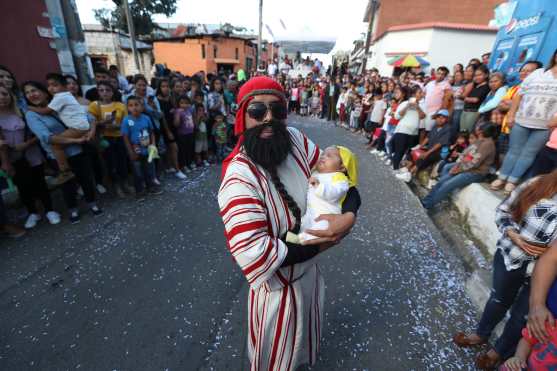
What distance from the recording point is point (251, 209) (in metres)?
1.08

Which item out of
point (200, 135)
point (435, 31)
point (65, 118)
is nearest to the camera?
point (65, 118)

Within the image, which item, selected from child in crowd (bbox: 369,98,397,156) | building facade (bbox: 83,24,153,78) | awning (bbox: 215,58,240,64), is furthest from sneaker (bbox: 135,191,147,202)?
awning (bbox: 215,58,240,64)

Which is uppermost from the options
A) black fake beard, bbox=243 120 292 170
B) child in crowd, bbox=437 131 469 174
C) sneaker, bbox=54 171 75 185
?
black fake beard, bbox=243 120 292 170

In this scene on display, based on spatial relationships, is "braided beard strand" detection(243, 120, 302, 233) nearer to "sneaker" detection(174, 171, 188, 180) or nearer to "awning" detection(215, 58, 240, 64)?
"sneaker" detection(174, 171, 188, 180)

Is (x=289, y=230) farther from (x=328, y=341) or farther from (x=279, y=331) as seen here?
(x=328, y=341)

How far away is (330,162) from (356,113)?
9.93 meters

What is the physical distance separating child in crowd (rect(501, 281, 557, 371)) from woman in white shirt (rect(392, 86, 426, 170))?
212 inches

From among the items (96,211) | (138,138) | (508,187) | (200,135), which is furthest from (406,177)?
(96,211)

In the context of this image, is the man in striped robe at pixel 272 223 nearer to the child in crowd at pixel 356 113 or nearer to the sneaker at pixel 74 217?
the sneaker at pixel 74 217

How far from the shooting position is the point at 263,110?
1.31 meters

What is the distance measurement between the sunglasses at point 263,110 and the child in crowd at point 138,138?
359 cm

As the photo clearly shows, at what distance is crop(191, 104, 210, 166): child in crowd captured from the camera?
5.93m

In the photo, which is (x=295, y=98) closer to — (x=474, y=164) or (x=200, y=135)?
(x=200, y=135)

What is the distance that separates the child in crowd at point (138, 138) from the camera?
13.6 feet
